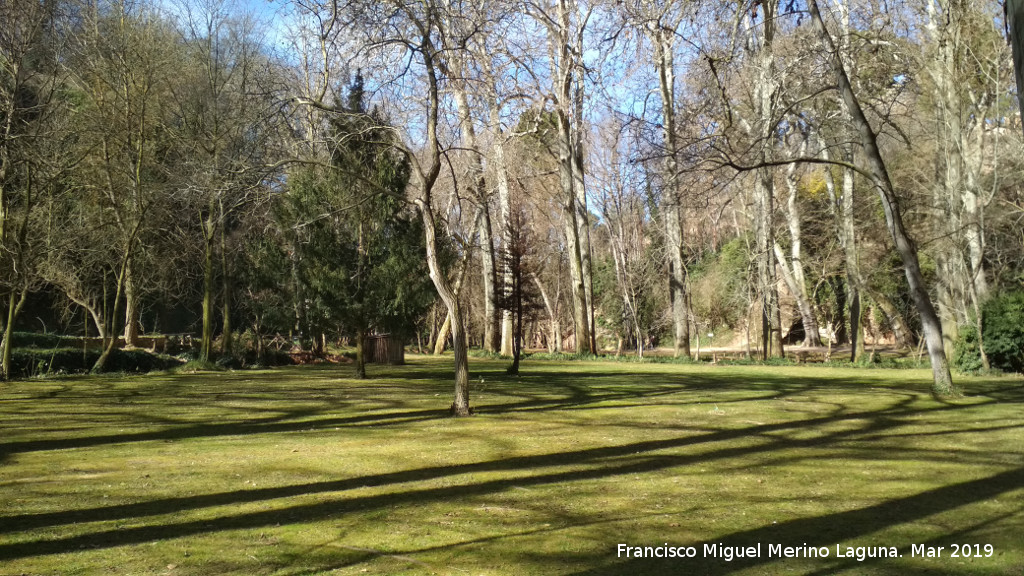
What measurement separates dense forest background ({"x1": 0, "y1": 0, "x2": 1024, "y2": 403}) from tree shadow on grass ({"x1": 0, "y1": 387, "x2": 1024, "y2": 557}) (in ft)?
11.6

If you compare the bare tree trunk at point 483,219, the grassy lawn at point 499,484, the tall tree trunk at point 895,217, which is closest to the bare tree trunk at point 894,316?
the bare tree trunk at point 483,219

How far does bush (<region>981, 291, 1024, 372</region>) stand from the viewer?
17.5 meters

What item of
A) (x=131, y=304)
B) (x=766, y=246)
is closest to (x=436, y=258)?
(x=131, y=304)

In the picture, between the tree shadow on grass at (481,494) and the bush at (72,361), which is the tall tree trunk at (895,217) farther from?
the bush at (72,361)

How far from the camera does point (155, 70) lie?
2102cm

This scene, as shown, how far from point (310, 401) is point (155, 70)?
41.2ft

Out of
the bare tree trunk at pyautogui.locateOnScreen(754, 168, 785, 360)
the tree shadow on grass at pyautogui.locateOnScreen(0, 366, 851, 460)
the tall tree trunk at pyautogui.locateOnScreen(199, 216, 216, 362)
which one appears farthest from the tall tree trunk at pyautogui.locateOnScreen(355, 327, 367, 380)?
the bare tree trunk at pyautogui.locateOnScreen(754, 168, 785, 360)

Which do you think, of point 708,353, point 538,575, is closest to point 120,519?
point 538,575

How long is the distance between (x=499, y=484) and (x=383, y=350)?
777 inches

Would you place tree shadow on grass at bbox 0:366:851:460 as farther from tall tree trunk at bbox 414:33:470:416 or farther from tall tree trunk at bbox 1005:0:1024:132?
tall tree trunk at bbox 1005:0:1024:132

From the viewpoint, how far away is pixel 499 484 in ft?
23.0

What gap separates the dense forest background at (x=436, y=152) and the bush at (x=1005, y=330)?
2.4 inches

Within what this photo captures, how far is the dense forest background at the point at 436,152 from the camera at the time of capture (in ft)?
41.3

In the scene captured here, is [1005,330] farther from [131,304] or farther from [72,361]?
[131,304]
